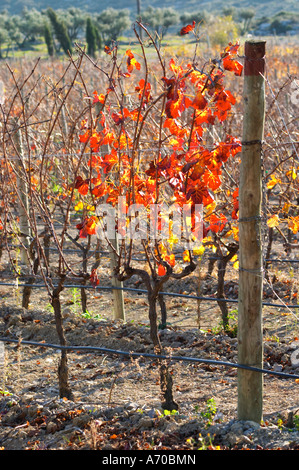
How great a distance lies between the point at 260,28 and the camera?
4953 centimetres

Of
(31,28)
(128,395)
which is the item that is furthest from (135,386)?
(31,28)

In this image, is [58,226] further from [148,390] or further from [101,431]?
[101,431]

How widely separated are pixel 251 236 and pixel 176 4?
271 ft

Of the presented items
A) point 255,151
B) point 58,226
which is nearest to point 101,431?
point 255,151

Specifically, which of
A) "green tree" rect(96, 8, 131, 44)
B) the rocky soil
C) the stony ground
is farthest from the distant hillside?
the rocky soil

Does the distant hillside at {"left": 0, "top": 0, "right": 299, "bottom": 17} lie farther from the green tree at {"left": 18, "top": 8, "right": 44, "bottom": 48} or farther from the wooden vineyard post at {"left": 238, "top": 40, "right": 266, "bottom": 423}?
the wooden vineyard post at {"left": 238, "top": 40, "right": 266, "bottom": 423}

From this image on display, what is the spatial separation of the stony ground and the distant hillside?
62.6m

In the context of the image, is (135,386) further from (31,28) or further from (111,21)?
(31,28)

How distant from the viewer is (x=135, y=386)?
329 centimetres

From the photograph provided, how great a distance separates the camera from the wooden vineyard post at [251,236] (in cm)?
232

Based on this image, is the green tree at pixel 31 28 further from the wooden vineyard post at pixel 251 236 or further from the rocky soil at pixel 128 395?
the wooden vineyard post at pixel 251 236

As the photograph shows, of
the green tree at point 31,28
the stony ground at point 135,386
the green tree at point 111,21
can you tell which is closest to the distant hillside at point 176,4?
the green tree at point 111,21

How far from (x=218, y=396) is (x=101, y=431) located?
787 mm
